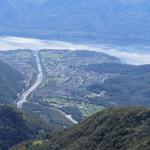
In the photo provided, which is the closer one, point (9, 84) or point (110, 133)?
point (110, 133)

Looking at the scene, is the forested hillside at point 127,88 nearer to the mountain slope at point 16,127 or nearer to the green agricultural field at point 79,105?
the green agricultural field at point 79,105

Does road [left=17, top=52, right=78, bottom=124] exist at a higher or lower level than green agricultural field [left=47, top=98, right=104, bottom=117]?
higher

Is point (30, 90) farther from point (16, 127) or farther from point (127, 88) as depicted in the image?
point (16, 127)

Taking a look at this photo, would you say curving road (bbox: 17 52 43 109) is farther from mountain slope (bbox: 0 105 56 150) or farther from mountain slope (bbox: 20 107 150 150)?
mountain slope (bbox: 20 107 150 150)

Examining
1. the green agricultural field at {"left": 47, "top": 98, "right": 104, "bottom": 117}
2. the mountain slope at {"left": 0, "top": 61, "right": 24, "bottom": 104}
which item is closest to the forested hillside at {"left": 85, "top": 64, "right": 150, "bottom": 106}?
the green agricultural field at {"left": 47, "top": 98, "right": 104, "bottom": 117}

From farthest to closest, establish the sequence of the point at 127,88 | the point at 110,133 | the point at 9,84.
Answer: the point at 127,88 < the point at 9,84 < the point at 110,133

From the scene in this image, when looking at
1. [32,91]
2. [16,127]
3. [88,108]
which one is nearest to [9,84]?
[32,91]
